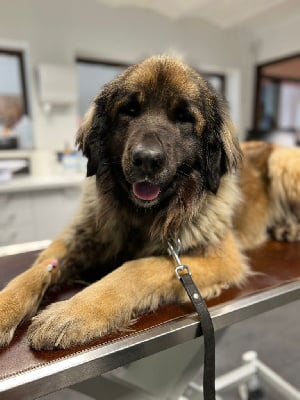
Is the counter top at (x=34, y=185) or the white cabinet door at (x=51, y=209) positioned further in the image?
the white cabinet door at (x=51, y=209)

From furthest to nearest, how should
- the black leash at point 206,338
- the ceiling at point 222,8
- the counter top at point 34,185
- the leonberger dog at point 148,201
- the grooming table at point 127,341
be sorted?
the ceiling at point 222,8 < the counter top at point 34,185 < the leonberger dog at point 148,201 < the black leash at point 206,338 < the grooming table at point 127,341

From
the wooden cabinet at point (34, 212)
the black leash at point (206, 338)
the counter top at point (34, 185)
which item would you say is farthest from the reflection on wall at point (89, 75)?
the black leash at point (206, 338)

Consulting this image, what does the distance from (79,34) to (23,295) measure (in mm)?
3365

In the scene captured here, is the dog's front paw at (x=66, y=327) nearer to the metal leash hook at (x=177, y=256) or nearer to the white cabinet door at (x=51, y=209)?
the metal leash hook at (x=177, y=256)

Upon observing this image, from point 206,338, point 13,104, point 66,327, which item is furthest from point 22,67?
point 206,338

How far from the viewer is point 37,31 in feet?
10.9

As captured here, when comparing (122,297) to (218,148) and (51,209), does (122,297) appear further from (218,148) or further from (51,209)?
(51,209)

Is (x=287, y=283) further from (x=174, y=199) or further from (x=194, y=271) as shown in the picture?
(x=174, y=199)

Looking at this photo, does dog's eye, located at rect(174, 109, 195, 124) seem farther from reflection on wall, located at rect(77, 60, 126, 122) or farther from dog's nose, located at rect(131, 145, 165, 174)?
reflection on wall, located at rect(77, 60, 126, 122)

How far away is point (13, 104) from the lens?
11.4 ft

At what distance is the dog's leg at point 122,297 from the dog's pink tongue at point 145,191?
187mm

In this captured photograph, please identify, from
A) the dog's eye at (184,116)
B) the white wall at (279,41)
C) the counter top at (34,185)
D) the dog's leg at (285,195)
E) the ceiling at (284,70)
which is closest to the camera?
the dog's eye at (184,116)

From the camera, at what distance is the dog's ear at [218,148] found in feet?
3.59

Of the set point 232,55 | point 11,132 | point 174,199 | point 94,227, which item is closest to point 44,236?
point 11,132
